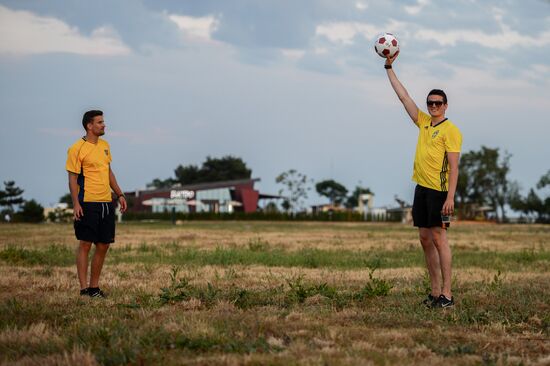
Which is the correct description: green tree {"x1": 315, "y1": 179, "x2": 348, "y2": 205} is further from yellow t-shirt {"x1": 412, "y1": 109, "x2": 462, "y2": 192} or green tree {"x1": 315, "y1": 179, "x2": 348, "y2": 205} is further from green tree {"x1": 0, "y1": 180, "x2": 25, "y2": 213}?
yellow t-shirt {"x1": 412, "y1": 109, "x2": 462, "y2": 192}

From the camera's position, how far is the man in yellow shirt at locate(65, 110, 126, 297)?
8.80 m

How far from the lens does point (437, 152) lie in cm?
788

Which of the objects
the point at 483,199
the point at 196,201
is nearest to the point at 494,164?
the point at 483,199

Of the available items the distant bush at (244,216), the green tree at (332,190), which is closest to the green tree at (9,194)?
the distant bush at (244,216)

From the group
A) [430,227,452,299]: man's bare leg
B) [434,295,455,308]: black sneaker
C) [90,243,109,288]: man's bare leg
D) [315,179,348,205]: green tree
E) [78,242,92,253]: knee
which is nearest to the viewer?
[434,295,455,308]: black sneaker

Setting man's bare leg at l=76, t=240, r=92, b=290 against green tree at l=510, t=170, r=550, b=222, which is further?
green tree at l=510, t=170, r=550, b=222

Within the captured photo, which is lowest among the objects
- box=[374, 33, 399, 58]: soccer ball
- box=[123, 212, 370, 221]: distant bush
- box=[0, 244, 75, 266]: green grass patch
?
box=[0, 244, 75, 266]: green grass patch

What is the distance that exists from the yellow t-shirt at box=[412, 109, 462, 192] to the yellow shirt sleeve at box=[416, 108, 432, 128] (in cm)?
10

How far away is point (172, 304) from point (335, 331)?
2194 millimetres

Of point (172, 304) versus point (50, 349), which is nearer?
point (50, 349)

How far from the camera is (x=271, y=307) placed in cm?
741

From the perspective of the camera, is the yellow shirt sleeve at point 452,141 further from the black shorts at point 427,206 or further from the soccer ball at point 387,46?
the soccer ball at point 387,46

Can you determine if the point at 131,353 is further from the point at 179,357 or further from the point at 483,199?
the point at 483,199

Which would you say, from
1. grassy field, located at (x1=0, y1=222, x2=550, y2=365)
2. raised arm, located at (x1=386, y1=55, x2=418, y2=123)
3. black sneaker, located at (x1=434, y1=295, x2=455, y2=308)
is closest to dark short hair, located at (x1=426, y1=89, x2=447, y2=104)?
raised arm, located at (x1=386, y1=55, x2=418, y2=123)
